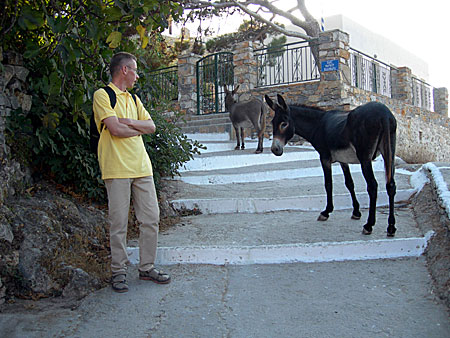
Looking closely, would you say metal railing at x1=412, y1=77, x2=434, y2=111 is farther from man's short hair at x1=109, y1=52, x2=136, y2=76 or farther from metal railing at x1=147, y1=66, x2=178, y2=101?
man's short hair at x1=109, y1=52, x2=136, y2=76

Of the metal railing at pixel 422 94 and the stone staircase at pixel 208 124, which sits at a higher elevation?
the metal railing at pixel 422 94

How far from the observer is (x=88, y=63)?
3.86 metres

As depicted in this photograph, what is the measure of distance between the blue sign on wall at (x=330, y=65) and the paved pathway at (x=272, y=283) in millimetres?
6142

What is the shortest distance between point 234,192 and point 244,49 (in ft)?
25.9

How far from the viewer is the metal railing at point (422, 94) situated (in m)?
17.3

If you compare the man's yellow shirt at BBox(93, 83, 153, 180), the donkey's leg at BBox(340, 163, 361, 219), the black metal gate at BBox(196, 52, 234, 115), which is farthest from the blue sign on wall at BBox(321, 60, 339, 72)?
the man's yellow shirt at BBox(93, 83, 153, 180)

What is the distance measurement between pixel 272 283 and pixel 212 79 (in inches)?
476

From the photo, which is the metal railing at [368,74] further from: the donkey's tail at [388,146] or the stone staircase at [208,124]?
the donkey's tail at [388,146]

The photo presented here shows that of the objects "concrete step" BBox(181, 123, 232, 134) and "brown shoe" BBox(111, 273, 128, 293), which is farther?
"concrete step" BBox(181, 123, 232, 134)

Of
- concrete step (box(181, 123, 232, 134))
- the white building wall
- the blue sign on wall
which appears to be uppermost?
the white building wall

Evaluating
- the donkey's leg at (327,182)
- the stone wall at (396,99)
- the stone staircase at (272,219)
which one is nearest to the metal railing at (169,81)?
the stone wall at (396,99)

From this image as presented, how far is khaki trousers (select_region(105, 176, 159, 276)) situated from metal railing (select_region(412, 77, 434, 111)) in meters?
15.8

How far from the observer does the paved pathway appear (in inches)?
102

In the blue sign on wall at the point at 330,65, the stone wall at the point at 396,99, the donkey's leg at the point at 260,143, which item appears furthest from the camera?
the stone wall at the point at 396,99
